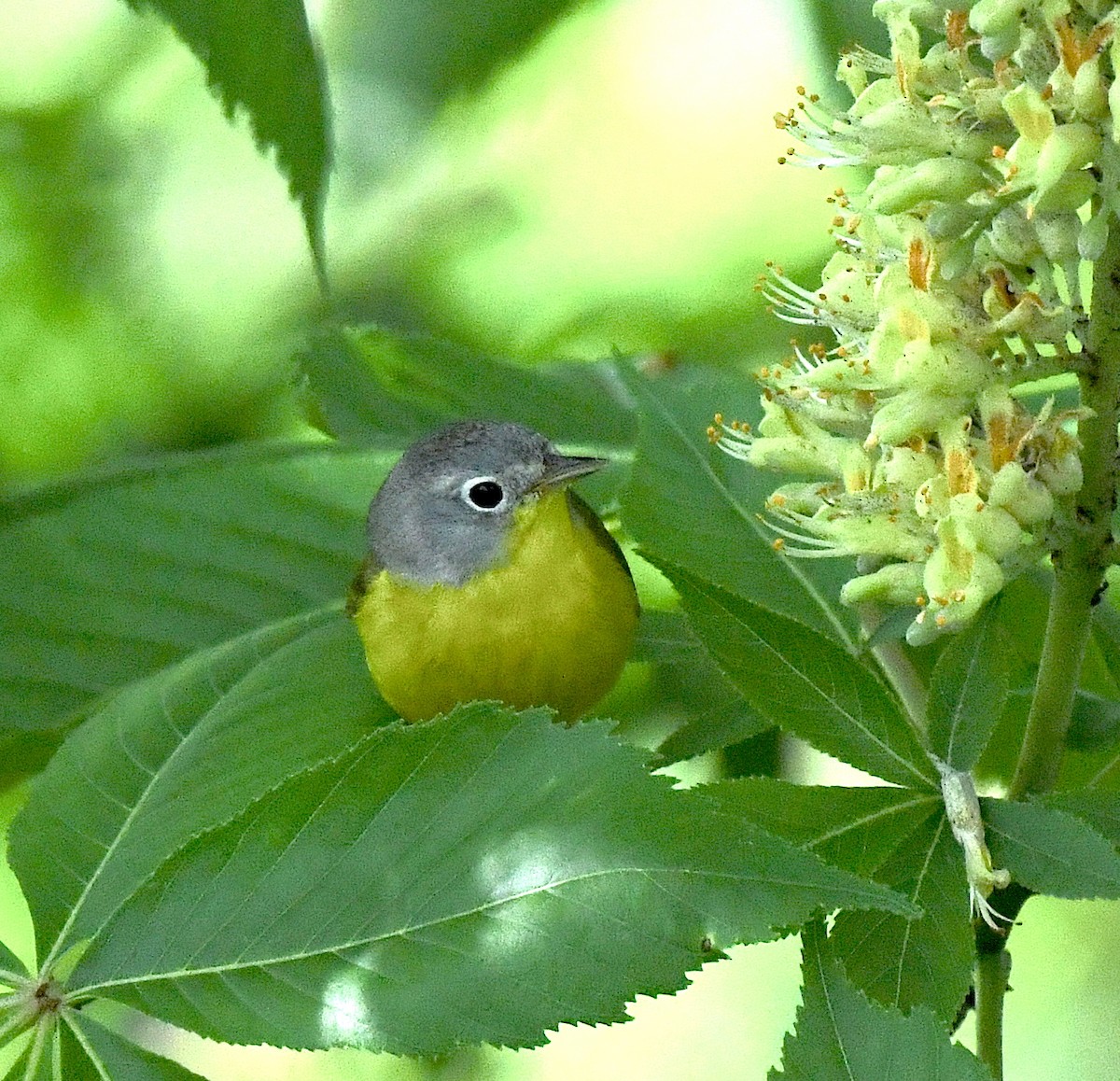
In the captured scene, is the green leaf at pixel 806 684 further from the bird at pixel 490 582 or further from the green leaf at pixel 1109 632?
the bird at pixel 490 582

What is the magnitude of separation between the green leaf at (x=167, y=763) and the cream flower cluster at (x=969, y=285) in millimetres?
521

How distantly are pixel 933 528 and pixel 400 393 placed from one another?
1.06 meters

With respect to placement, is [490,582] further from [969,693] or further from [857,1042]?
[857,1042]

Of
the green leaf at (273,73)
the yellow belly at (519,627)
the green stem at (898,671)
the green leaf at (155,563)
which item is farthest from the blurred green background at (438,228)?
the green leaf at (273,73)

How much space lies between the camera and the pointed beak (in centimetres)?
204

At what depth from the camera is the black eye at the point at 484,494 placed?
7.41 feet

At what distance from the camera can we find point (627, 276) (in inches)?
106

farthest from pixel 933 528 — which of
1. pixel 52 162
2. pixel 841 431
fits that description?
pixel 52 162

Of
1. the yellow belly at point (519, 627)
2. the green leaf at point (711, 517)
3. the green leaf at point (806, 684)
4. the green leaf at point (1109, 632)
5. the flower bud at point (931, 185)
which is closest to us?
the flower bud at point (931, 185)

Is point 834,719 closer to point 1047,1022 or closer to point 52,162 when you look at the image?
point 1047,1022

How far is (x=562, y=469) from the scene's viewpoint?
2125 mm

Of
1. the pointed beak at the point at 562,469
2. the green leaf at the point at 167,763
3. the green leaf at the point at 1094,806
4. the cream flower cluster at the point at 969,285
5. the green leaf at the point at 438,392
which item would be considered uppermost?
the cream flower cluster at the point at 969,285

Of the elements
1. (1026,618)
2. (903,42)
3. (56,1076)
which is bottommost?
(1026,618)

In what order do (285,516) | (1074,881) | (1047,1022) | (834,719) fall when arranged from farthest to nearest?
(1047,1022) → (285,516) → (834,719) → (1074,881)
